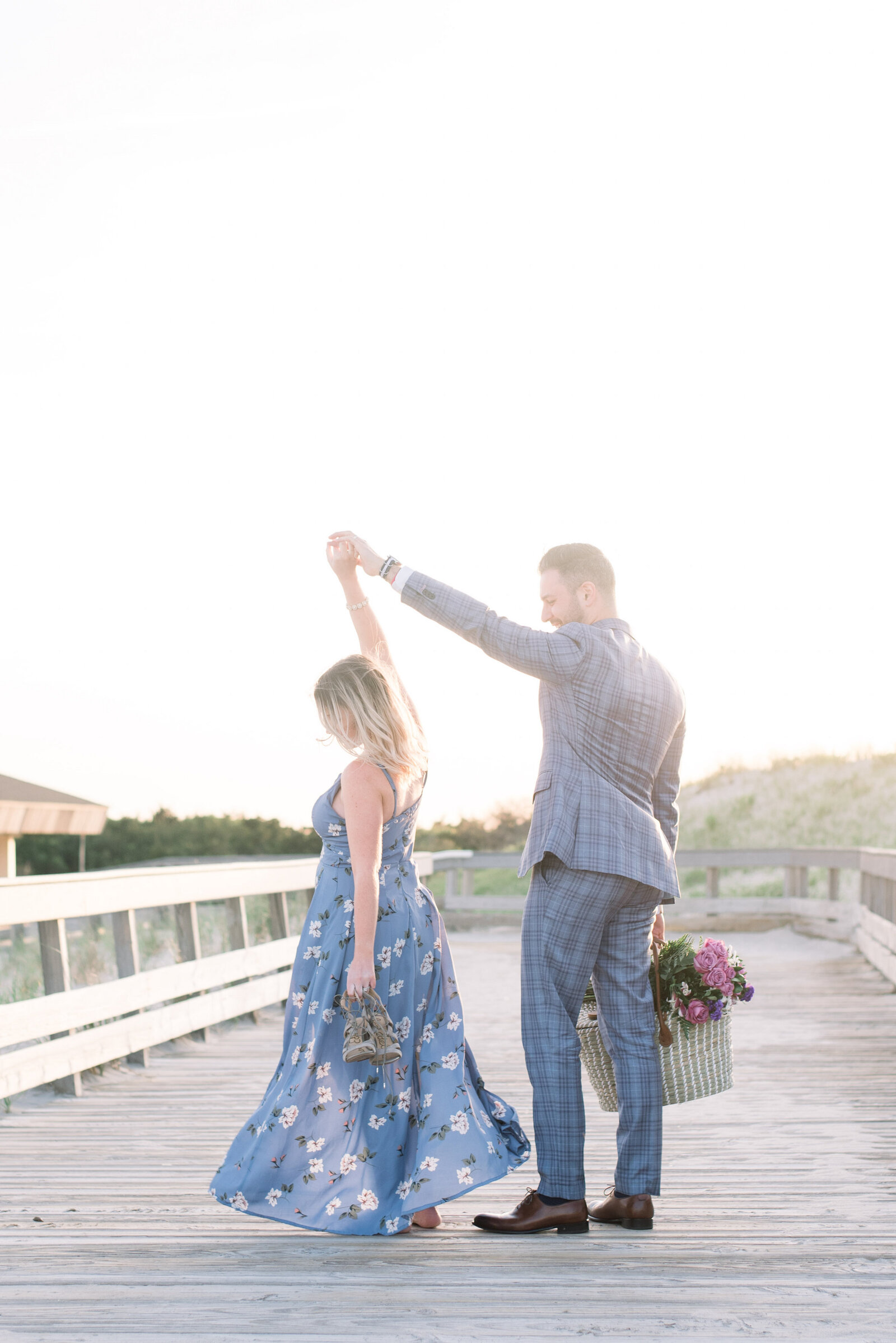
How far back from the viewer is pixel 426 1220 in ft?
11.1

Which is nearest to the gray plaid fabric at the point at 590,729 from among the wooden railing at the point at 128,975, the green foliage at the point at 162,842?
the wooden railing at the point at 128,975

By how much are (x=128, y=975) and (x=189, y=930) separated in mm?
748

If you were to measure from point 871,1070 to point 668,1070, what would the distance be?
2.90 meters

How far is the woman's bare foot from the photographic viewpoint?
3.38 meters

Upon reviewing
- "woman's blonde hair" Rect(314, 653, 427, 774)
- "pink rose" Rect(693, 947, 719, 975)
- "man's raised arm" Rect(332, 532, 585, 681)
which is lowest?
"pink rose" Rect(693, 947, 719, 975)

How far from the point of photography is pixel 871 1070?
19.5 feet

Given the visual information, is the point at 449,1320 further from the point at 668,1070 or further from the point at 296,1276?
the point at 668,1070

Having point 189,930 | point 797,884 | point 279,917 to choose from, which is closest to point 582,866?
point 189,930

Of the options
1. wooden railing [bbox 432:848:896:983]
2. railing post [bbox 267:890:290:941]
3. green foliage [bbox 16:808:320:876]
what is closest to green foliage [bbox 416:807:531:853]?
green foliage [bbox 16:808:320:876]

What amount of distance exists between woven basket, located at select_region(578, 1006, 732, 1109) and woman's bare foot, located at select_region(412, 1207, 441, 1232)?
55cm

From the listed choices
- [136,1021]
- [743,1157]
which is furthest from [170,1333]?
[136,1021]

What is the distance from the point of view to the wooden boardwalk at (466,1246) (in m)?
2.56

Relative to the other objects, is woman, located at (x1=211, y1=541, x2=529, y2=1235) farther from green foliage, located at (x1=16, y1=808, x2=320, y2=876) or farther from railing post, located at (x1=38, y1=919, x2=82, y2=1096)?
green foliage, located at (x1=16, y1=808, x2=320, y2=876)

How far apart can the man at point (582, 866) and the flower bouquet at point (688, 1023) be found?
0.09 m
